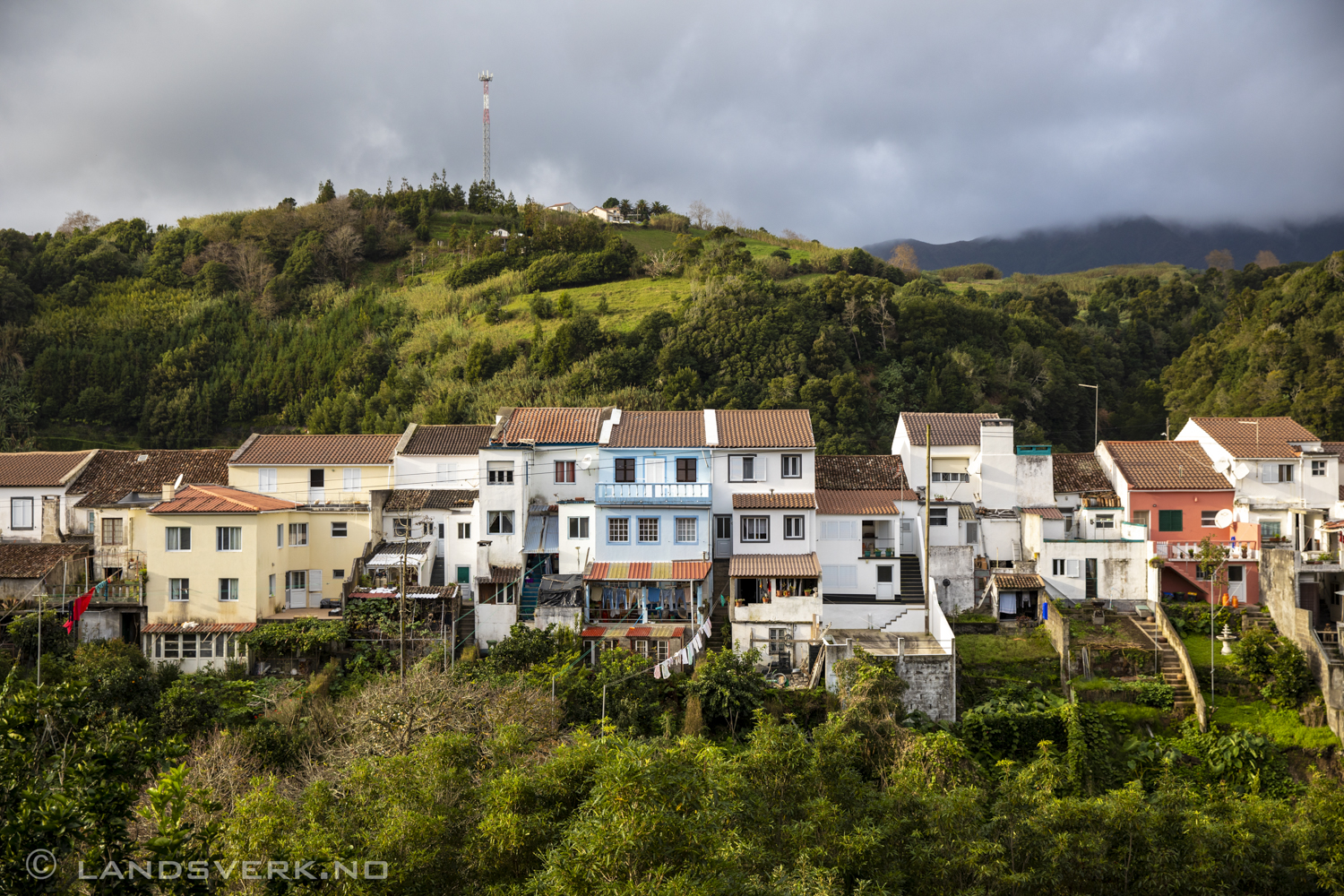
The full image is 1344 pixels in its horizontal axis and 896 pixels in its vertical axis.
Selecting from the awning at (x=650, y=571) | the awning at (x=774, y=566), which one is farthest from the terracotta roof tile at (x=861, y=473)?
the awning at (x=650, y=571)

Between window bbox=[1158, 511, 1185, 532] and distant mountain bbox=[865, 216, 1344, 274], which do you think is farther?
distant mountain bbox=[865, 216, 1344, 274]

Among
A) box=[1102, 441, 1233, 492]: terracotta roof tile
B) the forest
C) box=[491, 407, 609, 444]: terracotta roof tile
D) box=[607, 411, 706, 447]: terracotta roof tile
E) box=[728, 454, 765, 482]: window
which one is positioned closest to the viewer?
box=[728, 454, 765, 482]: window

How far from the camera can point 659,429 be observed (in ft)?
109

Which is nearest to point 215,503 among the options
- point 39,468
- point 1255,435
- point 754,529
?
point 39,468

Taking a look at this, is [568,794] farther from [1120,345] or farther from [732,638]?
[1120,345]

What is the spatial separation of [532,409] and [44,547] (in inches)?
663

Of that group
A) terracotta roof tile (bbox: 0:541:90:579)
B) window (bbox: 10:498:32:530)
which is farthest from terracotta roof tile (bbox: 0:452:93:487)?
terracotta roof tile (bbox: 0:541:90:579)

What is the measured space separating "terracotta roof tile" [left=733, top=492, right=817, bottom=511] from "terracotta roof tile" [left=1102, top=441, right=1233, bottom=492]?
11679mm

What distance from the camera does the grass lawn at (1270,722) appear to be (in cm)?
2475

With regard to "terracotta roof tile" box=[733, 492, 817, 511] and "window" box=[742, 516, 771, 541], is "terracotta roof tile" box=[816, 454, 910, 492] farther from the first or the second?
"window" box=[742, 516, 771, 541]

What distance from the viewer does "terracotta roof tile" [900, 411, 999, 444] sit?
35125 mm

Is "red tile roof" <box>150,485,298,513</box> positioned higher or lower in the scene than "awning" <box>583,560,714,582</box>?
higher

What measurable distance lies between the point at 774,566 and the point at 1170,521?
48.6 feet

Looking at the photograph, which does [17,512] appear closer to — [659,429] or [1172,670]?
[659,429]
